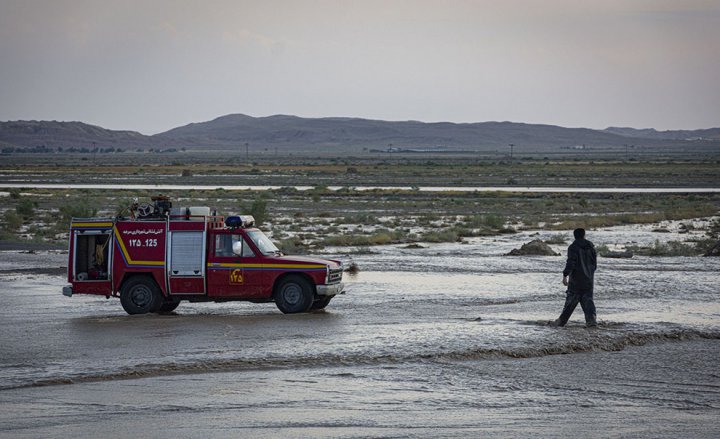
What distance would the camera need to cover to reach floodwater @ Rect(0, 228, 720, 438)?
1091 cm

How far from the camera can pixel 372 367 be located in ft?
46.1

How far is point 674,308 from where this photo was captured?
20000 millimetres

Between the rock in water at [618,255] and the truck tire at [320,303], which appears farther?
the rock in water at [618,255]

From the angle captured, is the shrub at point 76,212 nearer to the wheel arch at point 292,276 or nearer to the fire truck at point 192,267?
the fire truck at point 192,267

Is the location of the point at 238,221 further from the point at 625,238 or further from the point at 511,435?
the point at 625,238

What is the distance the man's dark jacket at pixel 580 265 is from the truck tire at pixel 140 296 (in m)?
7.88

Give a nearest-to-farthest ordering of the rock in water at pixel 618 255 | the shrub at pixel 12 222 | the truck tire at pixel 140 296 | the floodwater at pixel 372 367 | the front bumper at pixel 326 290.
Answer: the floodwater at pixel 372 367
the front bumper at pixel 326 290
the truck tire at pixel 140 296
the rock in water at pixel 618 255
the shrub at pixel 12 222

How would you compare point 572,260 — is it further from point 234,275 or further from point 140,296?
point 140,296

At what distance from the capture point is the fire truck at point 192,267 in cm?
1906

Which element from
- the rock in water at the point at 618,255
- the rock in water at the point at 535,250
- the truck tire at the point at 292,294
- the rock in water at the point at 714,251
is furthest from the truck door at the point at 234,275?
the rock in water at the point at 714,251

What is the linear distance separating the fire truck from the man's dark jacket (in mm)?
4730

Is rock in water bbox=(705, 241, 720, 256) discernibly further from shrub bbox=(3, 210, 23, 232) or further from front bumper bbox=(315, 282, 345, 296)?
shrub bbox=(3, 210, 23, 232)

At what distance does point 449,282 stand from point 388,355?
10.5 metres

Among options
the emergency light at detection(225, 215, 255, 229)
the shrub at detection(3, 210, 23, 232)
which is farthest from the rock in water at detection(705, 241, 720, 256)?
the shrub at detection(3, 210, 23, 232)
